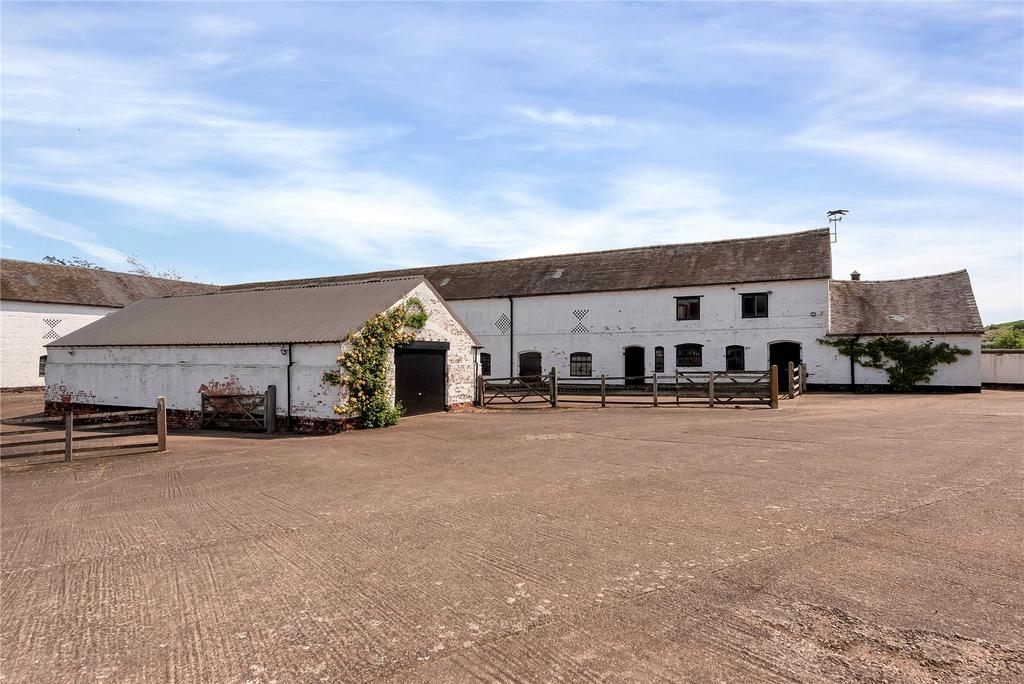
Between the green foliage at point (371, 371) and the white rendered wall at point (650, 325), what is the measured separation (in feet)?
48.1

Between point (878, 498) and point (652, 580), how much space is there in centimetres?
421

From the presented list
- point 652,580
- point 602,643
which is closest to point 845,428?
point 652,580

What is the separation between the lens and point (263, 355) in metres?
16.5

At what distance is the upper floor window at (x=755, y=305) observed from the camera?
90.2ft

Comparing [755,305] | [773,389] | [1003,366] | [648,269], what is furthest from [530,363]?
[1003,366]

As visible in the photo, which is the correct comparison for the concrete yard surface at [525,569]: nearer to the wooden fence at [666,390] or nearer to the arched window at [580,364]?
the wooden fence at [666,390]

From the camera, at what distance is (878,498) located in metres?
7.50

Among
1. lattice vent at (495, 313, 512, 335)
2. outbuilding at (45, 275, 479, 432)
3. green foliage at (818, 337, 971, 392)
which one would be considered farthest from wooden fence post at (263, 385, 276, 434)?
green foliage at (818, 337, 971, 392)

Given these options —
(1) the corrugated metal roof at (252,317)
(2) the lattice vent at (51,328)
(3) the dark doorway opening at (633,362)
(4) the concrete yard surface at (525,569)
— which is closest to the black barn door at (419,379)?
(1) the corrugated metal roof at (252,317)

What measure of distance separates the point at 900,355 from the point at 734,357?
6.78 metres

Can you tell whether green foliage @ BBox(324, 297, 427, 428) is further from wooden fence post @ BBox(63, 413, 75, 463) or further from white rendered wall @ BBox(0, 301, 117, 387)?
white rendered wall @ BBox(0, 301, 117, 387)

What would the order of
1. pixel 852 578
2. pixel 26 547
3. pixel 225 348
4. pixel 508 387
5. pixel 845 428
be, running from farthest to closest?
1. pixel 508 387
2. pixel 225 348
3. pixel 845 428
4. pixel 26 547
5. pixel 852 578

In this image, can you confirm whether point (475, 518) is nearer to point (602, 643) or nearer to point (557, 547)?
point (557, 547)

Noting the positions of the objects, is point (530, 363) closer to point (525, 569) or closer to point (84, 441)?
point (84, 441)
